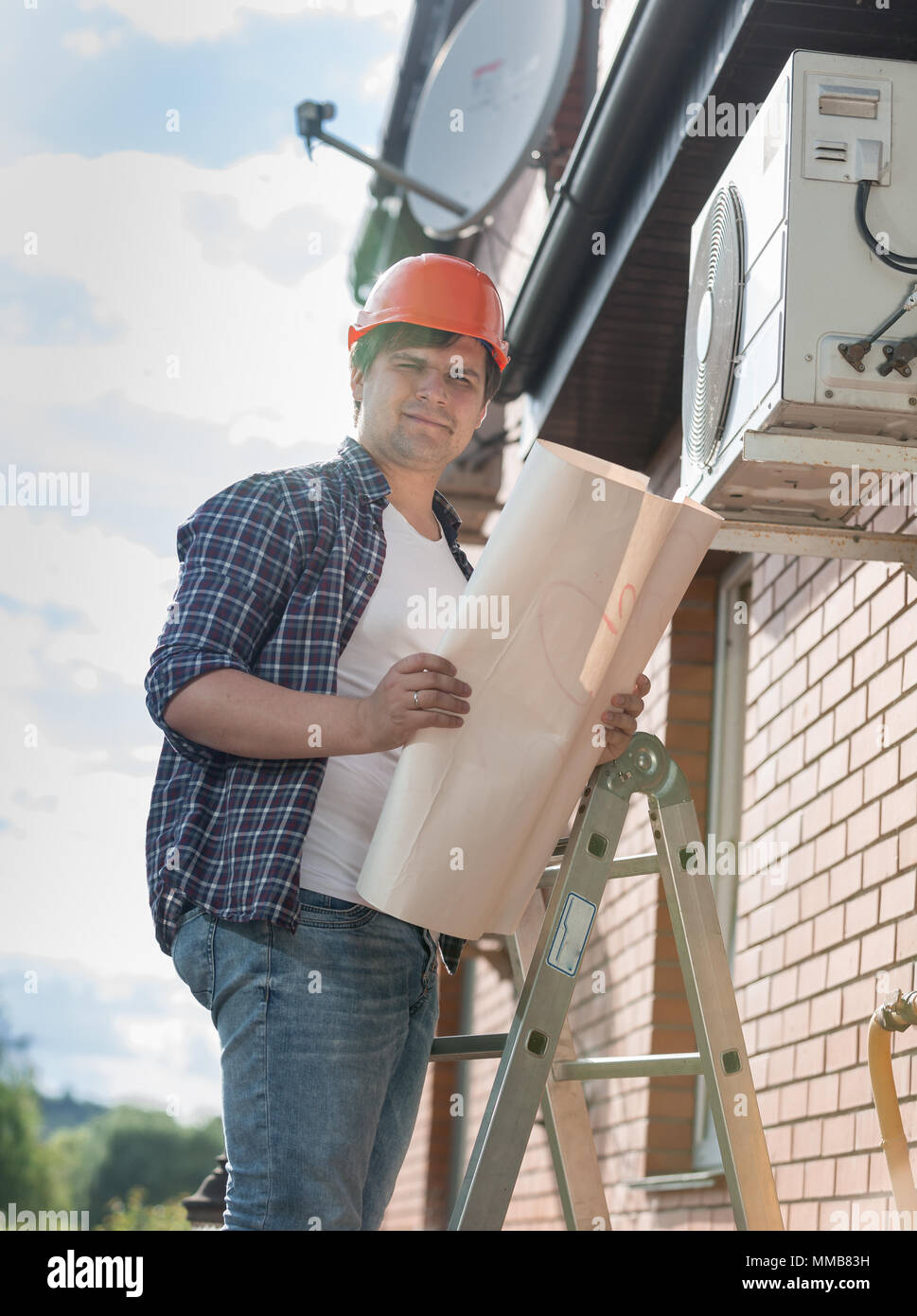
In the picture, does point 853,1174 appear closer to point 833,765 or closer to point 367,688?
point 833,765

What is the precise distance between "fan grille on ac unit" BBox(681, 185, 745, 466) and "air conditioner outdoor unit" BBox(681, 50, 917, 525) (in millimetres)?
63

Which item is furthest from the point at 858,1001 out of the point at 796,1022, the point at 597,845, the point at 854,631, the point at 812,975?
the point at 597,845

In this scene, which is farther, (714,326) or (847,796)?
(847,796)

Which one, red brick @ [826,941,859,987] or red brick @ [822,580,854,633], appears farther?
red brick @ [822,580,854,633]

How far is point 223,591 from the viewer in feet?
7.21

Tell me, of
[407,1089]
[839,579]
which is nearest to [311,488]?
[407,1089]

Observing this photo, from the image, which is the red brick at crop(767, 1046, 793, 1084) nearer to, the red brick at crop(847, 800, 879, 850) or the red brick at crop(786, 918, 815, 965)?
the red brick at crop(786, 918, 815, 965)

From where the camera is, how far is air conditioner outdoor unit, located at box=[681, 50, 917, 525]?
237 centimetres

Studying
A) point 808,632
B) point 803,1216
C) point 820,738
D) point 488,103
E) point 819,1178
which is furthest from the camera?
point 488,103

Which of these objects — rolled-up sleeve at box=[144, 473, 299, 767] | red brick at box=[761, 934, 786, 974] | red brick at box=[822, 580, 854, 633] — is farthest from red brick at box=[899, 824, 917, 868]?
rolled-up sleeve at box=[144, 473, 299, 767]

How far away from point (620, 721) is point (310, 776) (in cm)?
52

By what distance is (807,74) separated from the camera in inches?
99.8

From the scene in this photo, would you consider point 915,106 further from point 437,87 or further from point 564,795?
point 437,87

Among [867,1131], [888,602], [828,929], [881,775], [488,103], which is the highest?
[488,103]
